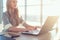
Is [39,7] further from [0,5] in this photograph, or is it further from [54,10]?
[0,5]

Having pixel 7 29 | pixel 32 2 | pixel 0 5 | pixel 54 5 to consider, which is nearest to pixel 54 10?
pixel 54 5

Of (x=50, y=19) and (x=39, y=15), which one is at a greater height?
(x=50, y=19)

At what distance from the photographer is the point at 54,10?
3.04 metres

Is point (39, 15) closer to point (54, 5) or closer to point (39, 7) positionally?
point (39, 7)

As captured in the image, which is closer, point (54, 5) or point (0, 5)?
point (0, 5)

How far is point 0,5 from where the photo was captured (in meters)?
1.47

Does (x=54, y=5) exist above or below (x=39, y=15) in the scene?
above

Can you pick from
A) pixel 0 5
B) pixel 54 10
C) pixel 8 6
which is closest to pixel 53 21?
pixel 8 6

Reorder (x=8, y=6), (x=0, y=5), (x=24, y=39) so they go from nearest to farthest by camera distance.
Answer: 1. (x=24, y=39)
2. (x=8, y=6)
3. (x=0, y=5)

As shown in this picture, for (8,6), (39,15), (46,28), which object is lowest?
(39,15)

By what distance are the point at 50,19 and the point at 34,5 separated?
231cm

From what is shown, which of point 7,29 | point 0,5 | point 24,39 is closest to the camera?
point 24,39

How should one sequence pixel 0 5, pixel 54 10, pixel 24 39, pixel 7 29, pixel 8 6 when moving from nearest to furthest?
1. pixel 24 39
2. pixel 7 29
3. pixel 8 6
4. pixel 0 5
5. pixel 54 10

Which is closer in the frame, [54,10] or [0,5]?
[0,5]
